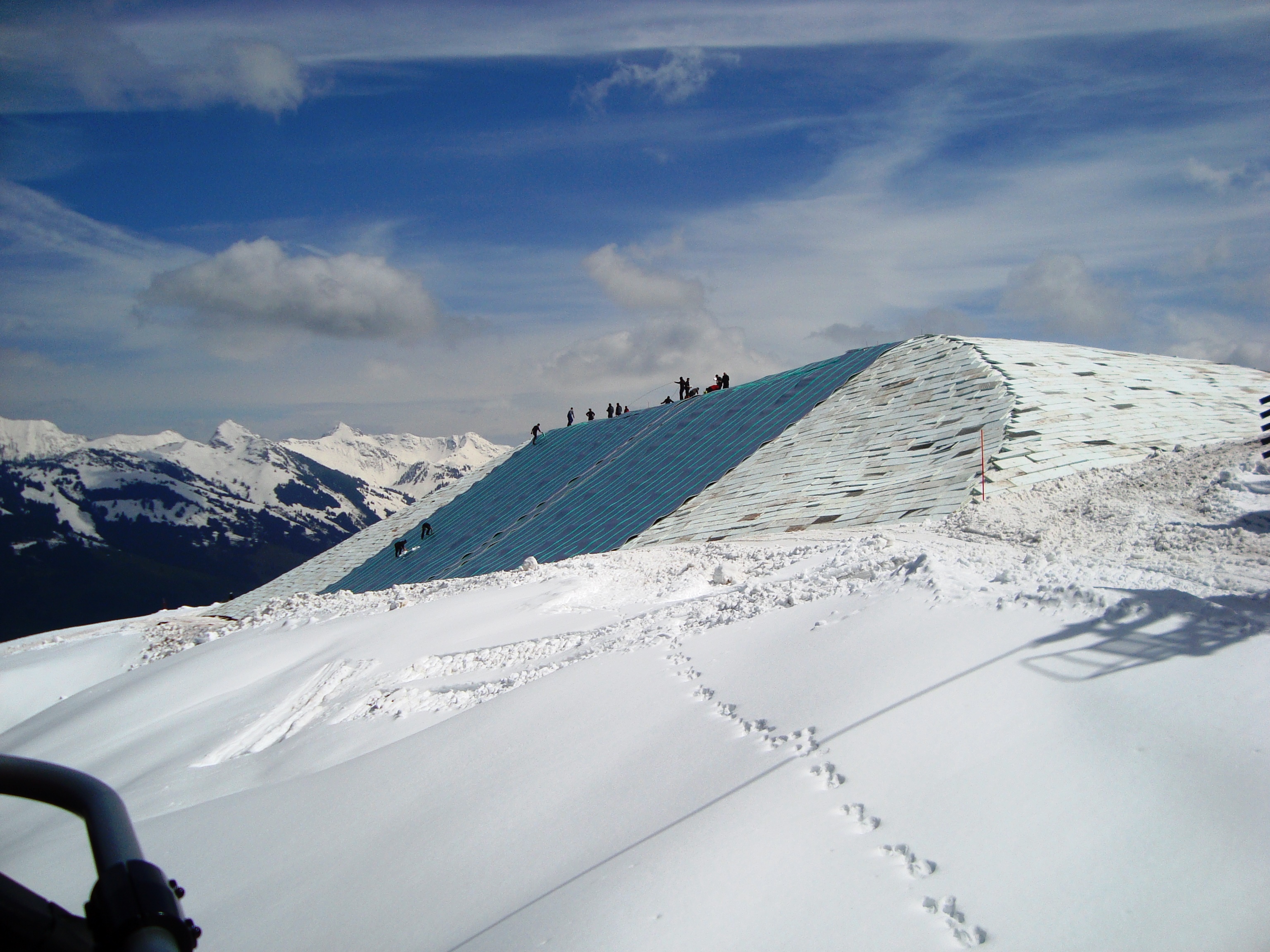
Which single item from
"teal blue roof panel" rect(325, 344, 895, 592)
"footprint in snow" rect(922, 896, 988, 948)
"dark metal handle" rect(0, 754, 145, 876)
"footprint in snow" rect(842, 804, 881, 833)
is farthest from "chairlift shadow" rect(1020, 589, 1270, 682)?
"teal blue roof panel" rect(325, 344, 895, 592)

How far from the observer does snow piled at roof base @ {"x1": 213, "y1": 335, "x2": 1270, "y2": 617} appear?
15641mm

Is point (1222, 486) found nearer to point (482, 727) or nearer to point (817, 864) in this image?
point (817, 864)

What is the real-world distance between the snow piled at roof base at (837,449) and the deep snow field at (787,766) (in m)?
5.29

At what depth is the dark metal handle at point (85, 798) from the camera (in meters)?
1.66

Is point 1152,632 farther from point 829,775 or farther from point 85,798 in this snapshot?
point 85,798

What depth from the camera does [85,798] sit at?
177cm

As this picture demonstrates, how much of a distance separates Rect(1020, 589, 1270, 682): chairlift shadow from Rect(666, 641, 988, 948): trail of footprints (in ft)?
5.23

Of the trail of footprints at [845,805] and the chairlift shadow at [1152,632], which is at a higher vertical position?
the chairlift shadow at [1152,632]

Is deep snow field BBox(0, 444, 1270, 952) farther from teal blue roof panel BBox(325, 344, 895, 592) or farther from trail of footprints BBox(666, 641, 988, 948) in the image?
teal blue roof panel BBox(325, 344, 895, 592)

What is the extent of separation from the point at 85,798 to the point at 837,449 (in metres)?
18.7

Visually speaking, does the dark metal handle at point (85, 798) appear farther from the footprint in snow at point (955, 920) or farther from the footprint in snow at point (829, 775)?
the footprint in snow at point (829, 775)

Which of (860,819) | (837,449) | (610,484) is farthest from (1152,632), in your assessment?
(610,484)

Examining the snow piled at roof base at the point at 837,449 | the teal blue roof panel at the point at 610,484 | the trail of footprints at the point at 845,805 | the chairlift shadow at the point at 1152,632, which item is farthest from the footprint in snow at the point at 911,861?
the teal blue roof panel at the point at 610,484

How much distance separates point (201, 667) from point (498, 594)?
168 inches
